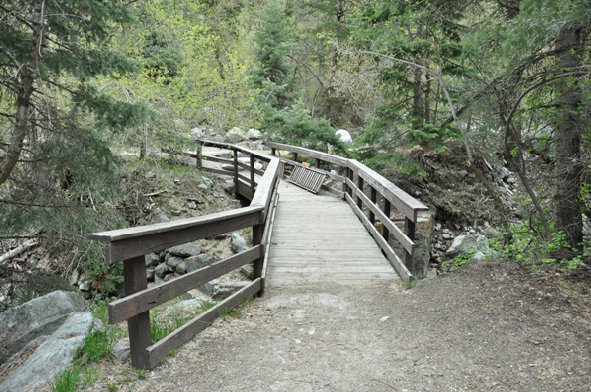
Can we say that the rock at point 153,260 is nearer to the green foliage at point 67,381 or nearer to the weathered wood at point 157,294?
the weathered wood at point 157,294

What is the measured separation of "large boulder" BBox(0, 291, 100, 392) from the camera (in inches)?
134

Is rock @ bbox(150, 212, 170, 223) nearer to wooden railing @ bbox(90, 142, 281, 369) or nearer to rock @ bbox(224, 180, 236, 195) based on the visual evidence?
rock @ bbox(224, 180, 236, 195)

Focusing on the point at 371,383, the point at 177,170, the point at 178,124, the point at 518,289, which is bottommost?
the point at 371,383

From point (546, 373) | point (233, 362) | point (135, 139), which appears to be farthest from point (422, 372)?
point (135, 139)

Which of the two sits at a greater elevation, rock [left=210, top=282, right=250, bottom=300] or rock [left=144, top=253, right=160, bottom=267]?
rock [left=210, top=282, right=250, bottom=300]

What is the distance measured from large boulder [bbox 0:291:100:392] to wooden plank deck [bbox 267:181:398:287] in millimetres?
2492

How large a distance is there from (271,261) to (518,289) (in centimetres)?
348

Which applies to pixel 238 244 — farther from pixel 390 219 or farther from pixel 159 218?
pixel 390 219

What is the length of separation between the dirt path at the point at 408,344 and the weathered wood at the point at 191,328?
0.08 m

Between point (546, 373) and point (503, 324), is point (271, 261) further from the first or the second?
point (546, 373)

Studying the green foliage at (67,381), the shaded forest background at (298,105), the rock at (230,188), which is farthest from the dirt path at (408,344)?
the rock at (230,188)

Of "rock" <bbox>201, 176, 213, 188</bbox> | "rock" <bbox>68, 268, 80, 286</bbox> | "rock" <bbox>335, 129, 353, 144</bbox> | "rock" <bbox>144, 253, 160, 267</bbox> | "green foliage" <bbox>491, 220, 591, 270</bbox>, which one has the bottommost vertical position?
"rock" <bbox>68, 268, 80, 286</bbox>

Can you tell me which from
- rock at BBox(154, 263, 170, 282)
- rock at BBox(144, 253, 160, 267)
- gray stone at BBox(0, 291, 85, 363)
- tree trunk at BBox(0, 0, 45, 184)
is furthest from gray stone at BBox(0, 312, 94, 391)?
rock at BBox(144, 253, 160, 267)

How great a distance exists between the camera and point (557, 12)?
433 cm
